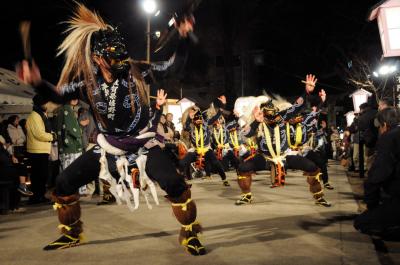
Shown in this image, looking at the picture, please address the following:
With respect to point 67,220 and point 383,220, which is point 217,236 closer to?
point 67,220

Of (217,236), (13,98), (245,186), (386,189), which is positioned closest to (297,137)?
(245,186)

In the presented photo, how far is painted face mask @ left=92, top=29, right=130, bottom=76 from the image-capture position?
4.68 m

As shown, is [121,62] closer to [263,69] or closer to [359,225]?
[359,225]

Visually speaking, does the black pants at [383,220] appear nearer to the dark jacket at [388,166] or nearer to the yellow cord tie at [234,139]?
the dark jacket at [388,166]

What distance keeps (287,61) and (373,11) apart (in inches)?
947

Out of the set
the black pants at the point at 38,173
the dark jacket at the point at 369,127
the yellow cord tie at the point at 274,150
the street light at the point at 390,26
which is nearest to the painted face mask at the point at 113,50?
the yellow cord tie at the point at 274,150

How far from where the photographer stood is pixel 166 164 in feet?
15.0

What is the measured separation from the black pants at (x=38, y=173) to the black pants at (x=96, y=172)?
361 centimetres

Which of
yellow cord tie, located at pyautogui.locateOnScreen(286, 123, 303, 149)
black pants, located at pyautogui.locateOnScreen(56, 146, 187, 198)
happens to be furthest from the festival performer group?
yellow cord tie, located at pyautogui.locateOnScreen(286, 123, 303, 149)

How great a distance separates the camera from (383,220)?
3.97m

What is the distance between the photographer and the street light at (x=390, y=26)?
23.0 ft

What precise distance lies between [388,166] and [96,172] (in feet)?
9.38

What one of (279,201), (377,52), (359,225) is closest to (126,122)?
(359,225)

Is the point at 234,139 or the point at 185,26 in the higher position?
the point at 185,26
